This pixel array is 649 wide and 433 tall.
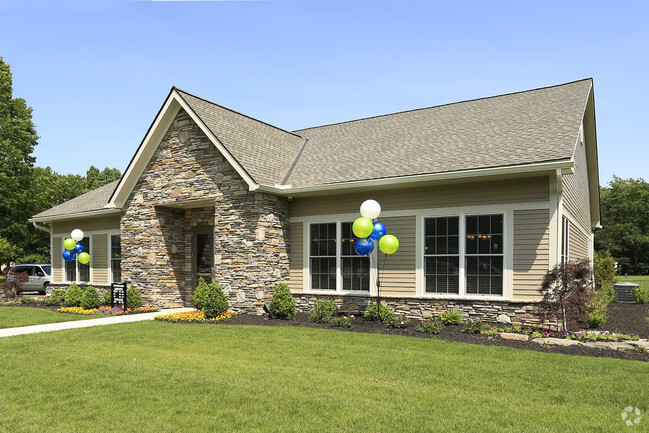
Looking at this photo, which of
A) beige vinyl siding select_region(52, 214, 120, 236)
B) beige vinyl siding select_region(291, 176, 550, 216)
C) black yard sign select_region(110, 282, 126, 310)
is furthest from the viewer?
beige vinyl siding select_region(52, 214, 120, 236)

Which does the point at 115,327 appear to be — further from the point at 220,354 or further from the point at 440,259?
the point at 440,259

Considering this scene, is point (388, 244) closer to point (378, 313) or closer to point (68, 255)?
point (378, 313)

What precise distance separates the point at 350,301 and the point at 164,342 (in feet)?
16.2

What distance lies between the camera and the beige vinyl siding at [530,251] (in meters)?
10.3

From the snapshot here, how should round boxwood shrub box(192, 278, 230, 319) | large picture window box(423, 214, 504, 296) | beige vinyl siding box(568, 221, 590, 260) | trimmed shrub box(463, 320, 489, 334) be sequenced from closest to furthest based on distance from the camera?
trimmed shrub box(463, 320, 489, 334) < large picture window box(423, 214, 504, 296) < round boxwood shrub box(192, 278, 230, 319) < beige vinyl siding box(568, 221, 590, 260)

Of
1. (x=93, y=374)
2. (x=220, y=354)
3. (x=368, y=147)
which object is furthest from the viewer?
(x=368, y=147)

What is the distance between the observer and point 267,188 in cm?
1269

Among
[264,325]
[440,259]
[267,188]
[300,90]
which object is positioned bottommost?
[264,325]

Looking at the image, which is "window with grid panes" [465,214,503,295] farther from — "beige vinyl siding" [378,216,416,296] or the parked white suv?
the parked white suv

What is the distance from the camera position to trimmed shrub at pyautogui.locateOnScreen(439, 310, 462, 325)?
10.8 m

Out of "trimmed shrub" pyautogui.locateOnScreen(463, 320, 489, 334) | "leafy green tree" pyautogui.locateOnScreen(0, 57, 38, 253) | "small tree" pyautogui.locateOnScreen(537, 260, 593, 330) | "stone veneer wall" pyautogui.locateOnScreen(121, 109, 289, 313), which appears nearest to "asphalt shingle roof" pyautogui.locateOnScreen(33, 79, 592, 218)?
"stone veneer wall" pyautogui.locateOnScreen(121, 109, 289, 313)

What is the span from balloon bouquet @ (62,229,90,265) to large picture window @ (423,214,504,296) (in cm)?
1286

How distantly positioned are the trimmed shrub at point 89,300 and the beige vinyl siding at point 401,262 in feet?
31.6

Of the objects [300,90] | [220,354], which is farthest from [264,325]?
[300,90]
